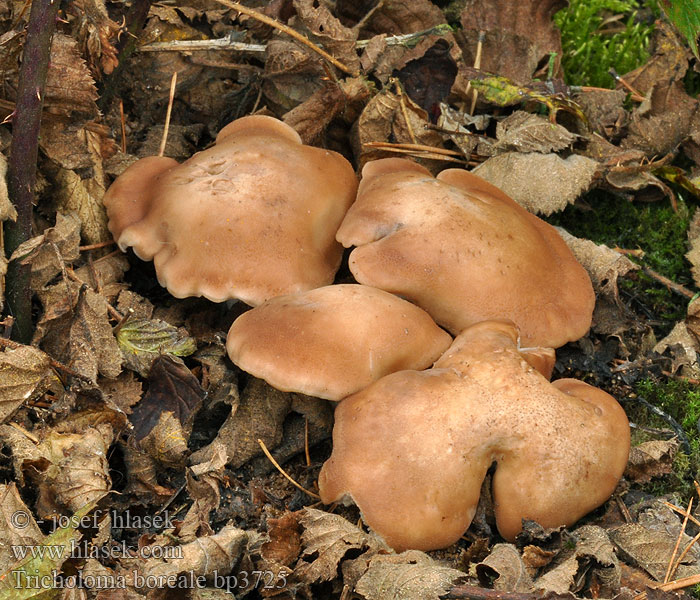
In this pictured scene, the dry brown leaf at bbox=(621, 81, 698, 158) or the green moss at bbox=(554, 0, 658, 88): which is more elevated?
the green moss at bbox=(554, 0, 658, 88)

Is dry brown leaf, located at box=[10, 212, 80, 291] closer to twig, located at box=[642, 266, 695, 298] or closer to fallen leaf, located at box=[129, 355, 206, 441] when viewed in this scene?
fallen leaf, located at box=[129, 355, 206, 441]

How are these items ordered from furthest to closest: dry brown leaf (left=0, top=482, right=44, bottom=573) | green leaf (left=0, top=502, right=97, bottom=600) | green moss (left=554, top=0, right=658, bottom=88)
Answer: green moss (left=554, top=0, right=658, bottom=88), dry brown leaf (left=0, top=482, right=44, bottom=573), green leaf (left=0, top=502, right=97, bottom=600)

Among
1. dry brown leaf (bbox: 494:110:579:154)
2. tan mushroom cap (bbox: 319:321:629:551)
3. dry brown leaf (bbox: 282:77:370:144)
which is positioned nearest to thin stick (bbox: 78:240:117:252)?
dry brown leaf (bbox: 282:77:370:144)

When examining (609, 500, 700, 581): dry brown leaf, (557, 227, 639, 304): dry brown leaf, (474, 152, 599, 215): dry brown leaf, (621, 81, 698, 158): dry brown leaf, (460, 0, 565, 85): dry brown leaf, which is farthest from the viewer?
(460, 0, 565, 85): dry brown leaf

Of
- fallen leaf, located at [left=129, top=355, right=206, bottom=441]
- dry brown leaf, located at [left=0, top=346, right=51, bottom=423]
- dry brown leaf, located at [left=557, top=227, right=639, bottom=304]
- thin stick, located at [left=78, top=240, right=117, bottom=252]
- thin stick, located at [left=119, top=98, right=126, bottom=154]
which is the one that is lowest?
fallen leaf, located at [left=129, top=355, right=206, bottom=441]

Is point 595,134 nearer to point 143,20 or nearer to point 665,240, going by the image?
point 665,240

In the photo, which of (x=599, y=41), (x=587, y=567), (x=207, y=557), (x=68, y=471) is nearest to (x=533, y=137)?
(x=599, y=41)

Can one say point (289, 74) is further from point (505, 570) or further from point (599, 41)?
point (505, 570)

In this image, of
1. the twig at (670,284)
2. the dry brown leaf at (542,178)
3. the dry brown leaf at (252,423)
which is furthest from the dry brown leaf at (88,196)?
the twig at (670,284)
